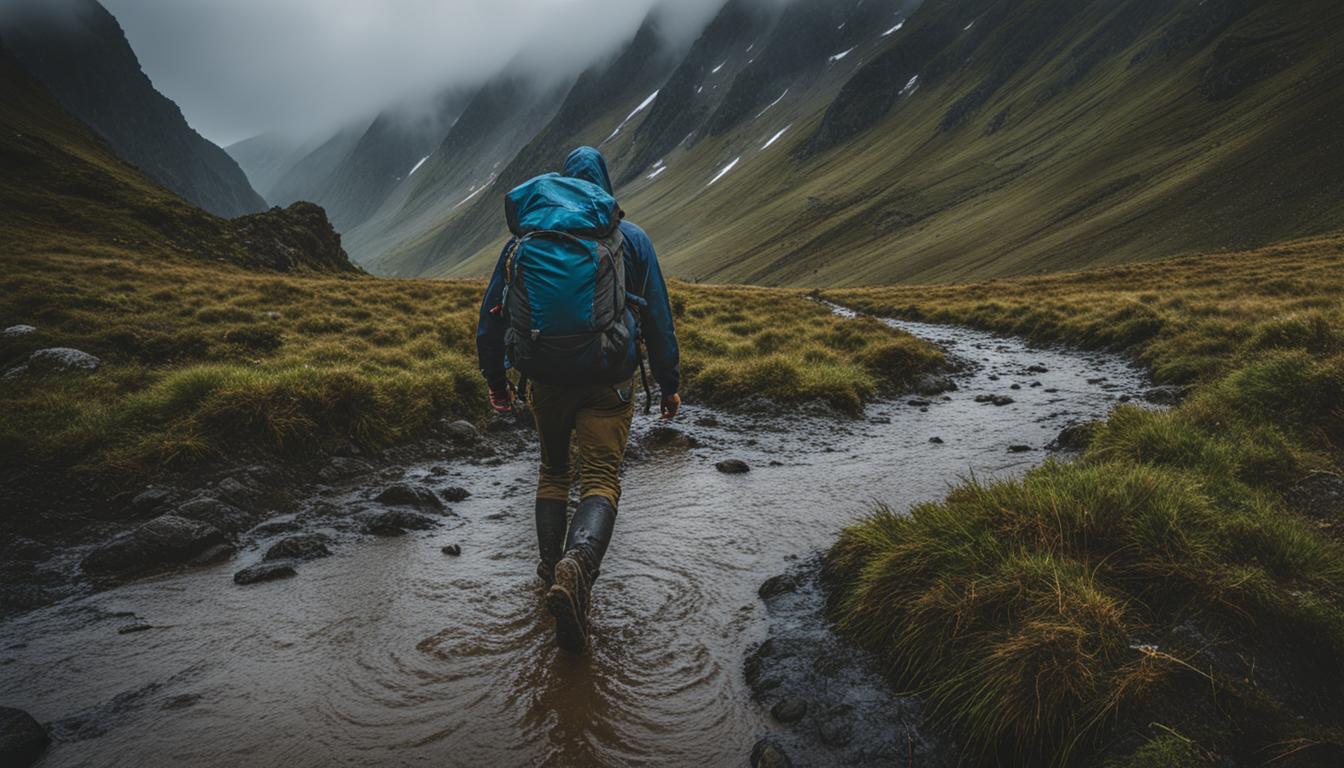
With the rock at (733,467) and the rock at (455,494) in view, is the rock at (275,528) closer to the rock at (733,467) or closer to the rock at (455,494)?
the rock at (455,494)


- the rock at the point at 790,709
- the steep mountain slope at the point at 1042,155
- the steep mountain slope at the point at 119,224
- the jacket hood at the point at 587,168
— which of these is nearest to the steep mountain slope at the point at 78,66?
the steep mountain slope at the point at 1042,155

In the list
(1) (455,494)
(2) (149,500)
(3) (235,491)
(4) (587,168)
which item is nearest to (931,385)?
(1) (455,494)

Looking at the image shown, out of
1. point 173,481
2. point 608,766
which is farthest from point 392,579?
point 173,481

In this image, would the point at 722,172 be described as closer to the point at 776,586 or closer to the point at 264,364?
the point at 264,364

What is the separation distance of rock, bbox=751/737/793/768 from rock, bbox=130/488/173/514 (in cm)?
741

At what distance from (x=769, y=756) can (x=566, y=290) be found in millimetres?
3514

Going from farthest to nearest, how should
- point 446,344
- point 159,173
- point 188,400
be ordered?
1. point 159,173
2. point 446,344
3. point 188,400

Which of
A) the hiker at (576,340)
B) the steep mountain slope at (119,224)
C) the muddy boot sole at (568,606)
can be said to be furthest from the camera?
the steep mountain slope at (119,224)

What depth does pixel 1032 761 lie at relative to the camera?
314 centimetres

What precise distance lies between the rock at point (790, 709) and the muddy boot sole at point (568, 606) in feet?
4.88

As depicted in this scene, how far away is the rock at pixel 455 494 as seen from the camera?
8117 mm

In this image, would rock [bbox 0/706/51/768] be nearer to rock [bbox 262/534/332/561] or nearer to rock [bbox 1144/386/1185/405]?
rock [bbox 262/534/332/561]

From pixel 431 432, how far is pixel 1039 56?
18998 cm

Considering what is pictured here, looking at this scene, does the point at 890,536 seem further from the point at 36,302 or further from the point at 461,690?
the point at 36,302
